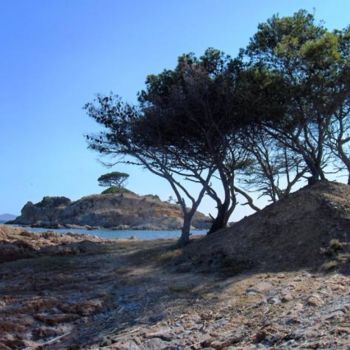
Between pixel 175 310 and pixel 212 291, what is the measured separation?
1.35 metres

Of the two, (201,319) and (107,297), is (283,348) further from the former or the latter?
(107,297)

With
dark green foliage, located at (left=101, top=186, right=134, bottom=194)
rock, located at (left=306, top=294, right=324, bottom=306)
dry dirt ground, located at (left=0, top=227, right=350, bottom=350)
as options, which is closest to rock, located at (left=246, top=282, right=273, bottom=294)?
dry dirt ground, located at (left=0, top=227, right=350, bottom=350)

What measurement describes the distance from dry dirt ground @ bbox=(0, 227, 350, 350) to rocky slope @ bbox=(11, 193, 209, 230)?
211 feet

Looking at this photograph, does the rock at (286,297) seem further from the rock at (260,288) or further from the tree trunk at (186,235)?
the tree trunk at (186,235)

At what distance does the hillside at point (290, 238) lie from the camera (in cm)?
1218

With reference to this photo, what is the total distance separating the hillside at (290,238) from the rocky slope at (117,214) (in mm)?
60312

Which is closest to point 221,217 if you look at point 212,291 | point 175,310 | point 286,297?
point 212,291

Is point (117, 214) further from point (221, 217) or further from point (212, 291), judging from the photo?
point (212, 291)

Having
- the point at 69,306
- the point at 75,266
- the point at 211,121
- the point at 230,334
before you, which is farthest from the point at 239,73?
the point at 230,334

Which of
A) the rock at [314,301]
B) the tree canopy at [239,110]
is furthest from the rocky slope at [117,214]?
the rock at [314,301]

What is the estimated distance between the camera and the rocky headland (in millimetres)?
7543

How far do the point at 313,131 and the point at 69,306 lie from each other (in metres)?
13.5

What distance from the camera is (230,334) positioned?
7.48 m

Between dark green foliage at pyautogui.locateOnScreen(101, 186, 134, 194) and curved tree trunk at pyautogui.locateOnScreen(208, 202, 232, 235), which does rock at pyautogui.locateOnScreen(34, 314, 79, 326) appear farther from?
dark green foliage at pyautogui.locateOnScreen(101, 186, 134, 194)
